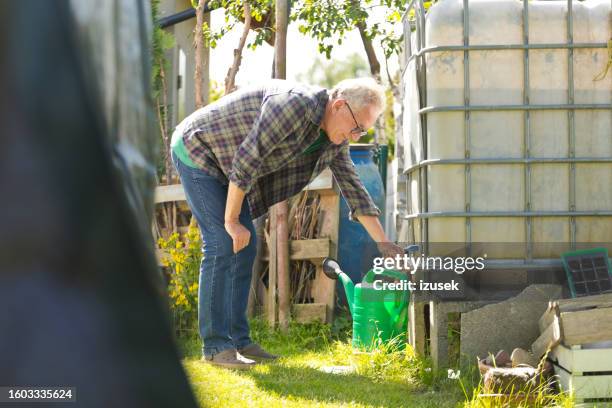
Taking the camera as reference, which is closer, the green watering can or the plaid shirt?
the plaid shirt

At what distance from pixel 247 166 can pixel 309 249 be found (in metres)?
1.95

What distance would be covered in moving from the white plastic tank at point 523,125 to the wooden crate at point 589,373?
823mm

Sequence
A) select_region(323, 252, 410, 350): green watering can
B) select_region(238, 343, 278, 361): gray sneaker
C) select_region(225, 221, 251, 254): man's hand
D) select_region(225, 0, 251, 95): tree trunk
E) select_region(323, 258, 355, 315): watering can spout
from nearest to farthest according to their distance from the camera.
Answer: select_region(225, 221, 251, 254): man's hand
select_region(238, 343, 278, 361): gray sneaker
select_region(323, 252, 410, 350): green watering can
select_region(323, 258, 355, 315): watering can spout
select_region(225, 0, 251, 95): tree trunk

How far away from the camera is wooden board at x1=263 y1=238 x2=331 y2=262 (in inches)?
197

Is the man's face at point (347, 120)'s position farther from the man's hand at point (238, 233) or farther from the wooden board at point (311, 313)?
the wooden board at point (311, 313)

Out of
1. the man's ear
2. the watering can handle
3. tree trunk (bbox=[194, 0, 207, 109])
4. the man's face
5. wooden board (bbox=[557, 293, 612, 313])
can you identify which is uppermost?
tree trunk (bbox=[194, 0, 207, 109])

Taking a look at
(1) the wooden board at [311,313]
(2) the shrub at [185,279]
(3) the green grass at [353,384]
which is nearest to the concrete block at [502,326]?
(3) the green grass at [353,384]

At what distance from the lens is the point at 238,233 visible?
3.29 m

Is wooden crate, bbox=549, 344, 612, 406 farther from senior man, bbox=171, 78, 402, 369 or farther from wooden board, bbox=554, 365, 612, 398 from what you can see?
senior man, bbox=171, 78, 402, 369

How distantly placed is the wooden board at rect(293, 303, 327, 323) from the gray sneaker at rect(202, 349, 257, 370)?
1.44 m

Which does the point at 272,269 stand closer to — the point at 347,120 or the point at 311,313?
Answer: the point at 311,313

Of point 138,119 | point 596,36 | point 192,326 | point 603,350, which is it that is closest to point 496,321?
point 603,350

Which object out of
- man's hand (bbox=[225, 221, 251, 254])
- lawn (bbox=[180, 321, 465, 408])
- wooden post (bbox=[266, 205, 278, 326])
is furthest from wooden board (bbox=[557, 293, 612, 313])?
wooden post (bbox=[266, 205, 278, 326])

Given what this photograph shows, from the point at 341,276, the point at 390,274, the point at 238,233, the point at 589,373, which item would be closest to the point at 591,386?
the point at 589,373
